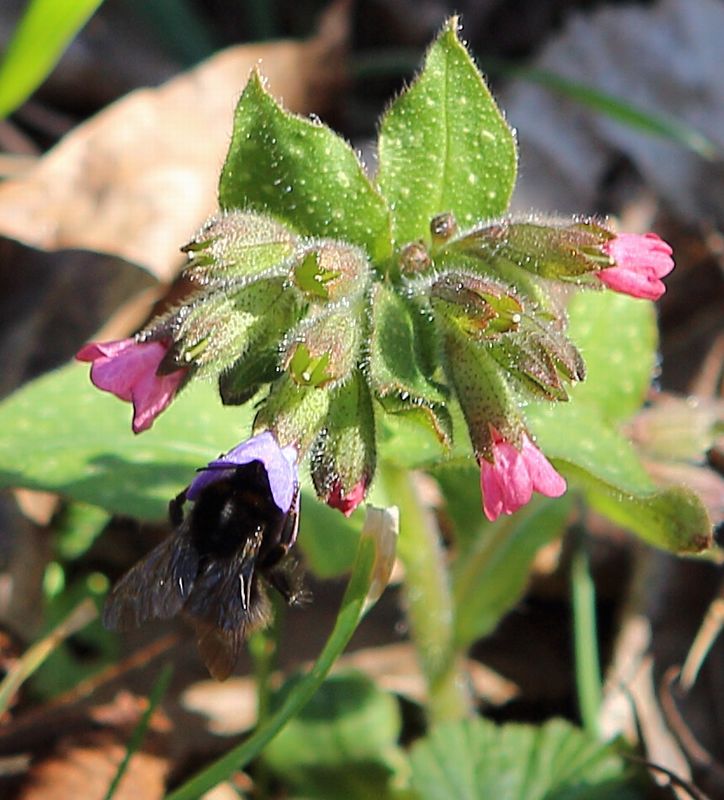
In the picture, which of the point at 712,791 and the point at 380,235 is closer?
the point at 380,235

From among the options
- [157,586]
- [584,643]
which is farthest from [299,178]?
[584,643]

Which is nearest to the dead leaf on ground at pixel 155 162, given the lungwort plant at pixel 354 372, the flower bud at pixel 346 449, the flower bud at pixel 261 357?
the lungwort plant at pixel 354 372

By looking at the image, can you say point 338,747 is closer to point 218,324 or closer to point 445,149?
point 218,324

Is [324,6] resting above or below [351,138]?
above

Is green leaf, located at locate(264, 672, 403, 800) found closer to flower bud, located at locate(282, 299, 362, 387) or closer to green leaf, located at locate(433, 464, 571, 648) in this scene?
green leaf, located at locate(433, 464, 571, 648)

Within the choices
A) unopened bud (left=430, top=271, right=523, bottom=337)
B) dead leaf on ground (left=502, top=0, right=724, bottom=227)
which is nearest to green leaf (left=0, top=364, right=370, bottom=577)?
unopened bud (left=430, top=271, right=523, bottom=337)

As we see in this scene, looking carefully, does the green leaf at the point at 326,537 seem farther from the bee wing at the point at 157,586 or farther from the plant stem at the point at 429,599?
the bee wing at the point at 157,586

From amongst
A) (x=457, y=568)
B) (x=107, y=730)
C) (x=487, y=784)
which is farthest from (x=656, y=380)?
(x=107, y=730)

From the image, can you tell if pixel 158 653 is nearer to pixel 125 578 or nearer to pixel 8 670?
pixel 8 670
